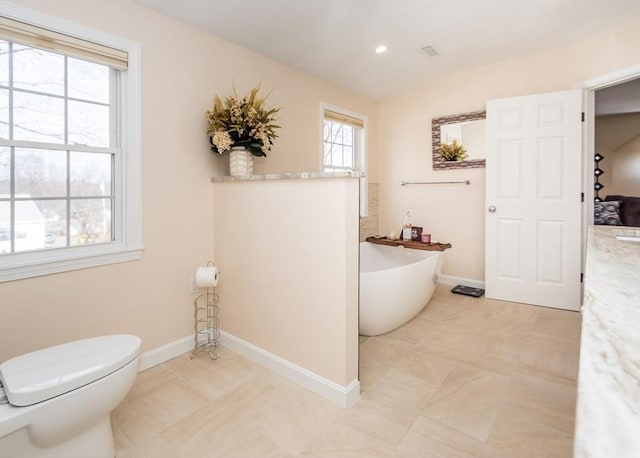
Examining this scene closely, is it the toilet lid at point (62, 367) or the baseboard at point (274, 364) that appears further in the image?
the baseboard at point (274, 364)

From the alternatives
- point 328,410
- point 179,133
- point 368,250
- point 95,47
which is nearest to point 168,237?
point 179,133

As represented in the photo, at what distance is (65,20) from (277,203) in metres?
1.55

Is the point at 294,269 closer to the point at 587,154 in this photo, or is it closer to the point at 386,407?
the point at 386,407

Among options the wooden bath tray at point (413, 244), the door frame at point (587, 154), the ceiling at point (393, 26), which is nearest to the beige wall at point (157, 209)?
the ceiling at point (393, 26)

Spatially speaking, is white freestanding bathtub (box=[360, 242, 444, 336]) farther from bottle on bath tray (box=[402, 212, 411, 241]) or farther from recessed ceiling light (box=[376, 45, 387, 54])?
recessed ceiling light (box=[376, 45, 387, 54])

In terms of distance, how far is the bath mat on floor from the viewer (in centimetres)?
362

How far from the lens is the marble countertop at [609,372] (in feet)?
0.98

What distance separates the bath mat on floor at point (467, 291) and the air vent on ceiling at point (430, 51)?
2440 millimetres

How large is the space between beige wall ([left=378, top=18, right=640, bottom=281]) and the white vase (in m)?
2.49

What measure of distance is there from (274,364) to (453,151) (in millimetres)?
3077

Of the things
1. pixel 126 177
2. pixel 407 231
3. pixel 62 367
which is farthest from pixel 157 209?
pixel 407 231

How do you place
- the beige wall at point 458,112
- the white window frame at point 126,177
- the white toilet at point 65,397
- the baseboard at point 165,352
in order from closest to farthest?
the white toilet at point 65,397 < the white window frame at point 126,177 < the baseboard at point 165,352 < the beige wall at point 458,112

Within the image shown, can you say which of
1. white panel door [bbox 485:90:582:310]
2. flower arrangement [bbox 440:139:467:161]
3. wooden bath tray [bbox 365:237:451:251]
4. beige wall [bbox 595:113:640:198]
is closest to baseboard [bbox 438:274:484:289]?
white panel door [bbox 485:90:582:310]

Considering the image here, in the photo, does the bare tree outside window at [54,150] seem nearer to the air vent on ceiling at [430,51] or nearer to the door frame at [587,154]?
the air vent on ceiling at [430,51]
